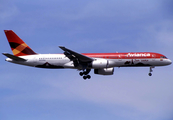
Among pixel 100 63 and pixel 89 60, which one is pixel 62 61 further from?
pixel 100 63

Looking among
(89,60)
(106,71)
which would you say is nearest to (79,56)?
(89,60)

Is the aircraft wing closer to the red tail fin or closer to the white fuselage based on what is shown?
the white fuselage

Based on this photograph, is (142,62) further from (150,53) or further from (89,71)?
(89,71)

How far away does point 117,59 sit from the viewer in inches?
2012

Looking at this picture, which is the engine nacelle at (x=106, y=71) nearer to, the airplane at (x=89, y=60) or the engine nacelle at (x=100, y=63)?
the airplane at (x=89, y=60)

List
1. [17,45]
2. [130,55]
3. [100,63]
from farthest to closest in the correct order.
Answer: [17,45] < [130,55] < [100,63]

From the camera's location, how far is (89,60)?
50.1 metres

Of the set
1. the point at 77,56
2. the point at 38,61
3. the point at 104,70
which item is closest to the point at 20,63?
the point at 38,61

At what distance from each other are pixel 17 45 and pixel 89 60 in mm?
14667

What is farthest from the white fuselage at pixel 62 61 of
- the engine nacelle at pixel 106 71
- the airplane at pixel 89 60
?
the engine nacelle at pixel 106 71

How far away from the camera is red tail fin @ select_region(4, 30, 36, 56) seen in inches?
2135

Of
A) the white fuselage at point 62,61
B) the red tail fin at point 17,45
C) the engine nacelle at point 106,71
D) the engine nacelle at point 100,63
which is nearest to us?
the engine nacelle at point 100,63

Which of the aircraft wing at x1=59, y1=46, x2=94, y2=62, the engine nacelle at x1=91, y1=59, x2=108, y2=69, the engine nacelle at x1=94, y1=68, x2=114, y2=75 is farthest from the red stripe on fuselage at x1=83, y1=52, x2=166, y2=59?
the engine nacelle at x1=94, y1=68, x2=114, y2=75

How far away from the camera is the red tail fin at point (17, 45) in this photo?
5422cm
